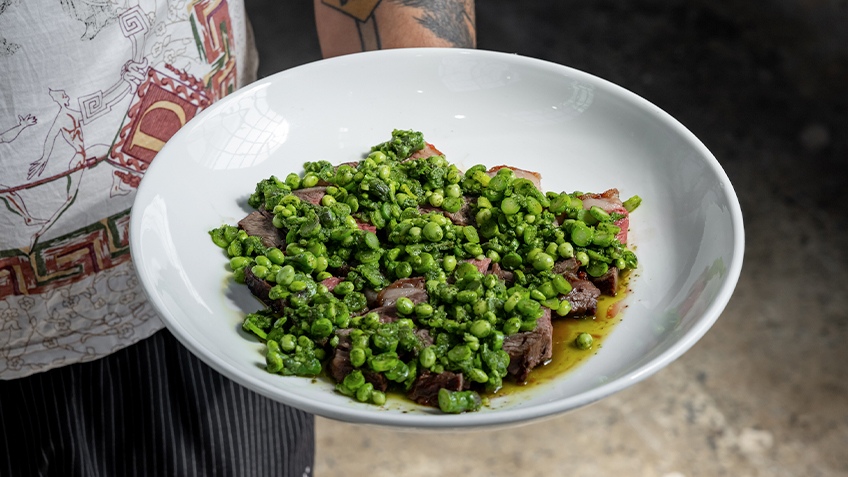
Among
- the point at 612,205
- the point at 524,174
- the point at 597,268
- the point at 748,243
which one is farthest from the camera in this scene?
the point at 748,243

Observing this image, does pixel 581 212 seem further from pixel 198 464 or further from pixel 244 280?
pixel 198 464

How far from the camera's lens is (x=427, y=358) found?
1.41m

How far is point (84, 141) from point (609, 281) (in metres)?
1.41

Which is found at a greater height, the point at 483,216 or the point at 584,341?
the point at 483,216

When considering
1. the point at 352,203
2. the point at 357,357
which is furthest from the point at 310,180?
the point at 357,357

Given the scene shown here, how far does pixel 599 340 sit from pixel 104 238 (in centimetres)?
137

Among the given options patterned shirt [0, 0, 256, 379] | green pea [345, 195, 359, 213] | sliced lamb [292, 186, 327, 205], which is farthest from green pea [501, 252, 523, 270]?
patterned shirt [0, 0, 256, 379]

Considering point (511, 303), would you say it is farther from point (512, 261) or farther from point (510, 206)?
point (510, 206)

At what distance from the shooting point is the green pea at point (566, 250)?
65.5 inches

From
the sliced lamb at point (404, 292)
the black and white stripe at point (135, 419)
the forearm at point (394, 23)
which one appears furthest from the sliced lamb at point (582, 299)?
the black and white stripe at point (135, 419)

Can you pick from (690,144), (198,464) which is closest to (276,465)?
(198,464)

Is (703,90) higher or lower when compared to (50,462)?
lower

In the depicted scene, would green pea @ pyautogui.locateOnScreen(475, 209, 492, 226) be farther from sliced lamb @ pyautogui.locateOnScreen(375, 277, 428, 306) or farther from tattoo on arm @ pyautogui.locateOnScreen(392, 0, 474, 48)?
tattoo on arm @ pyautogui.locateOnScreen(392, 0, 474, 48)

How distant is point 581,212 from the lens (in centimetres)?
177
